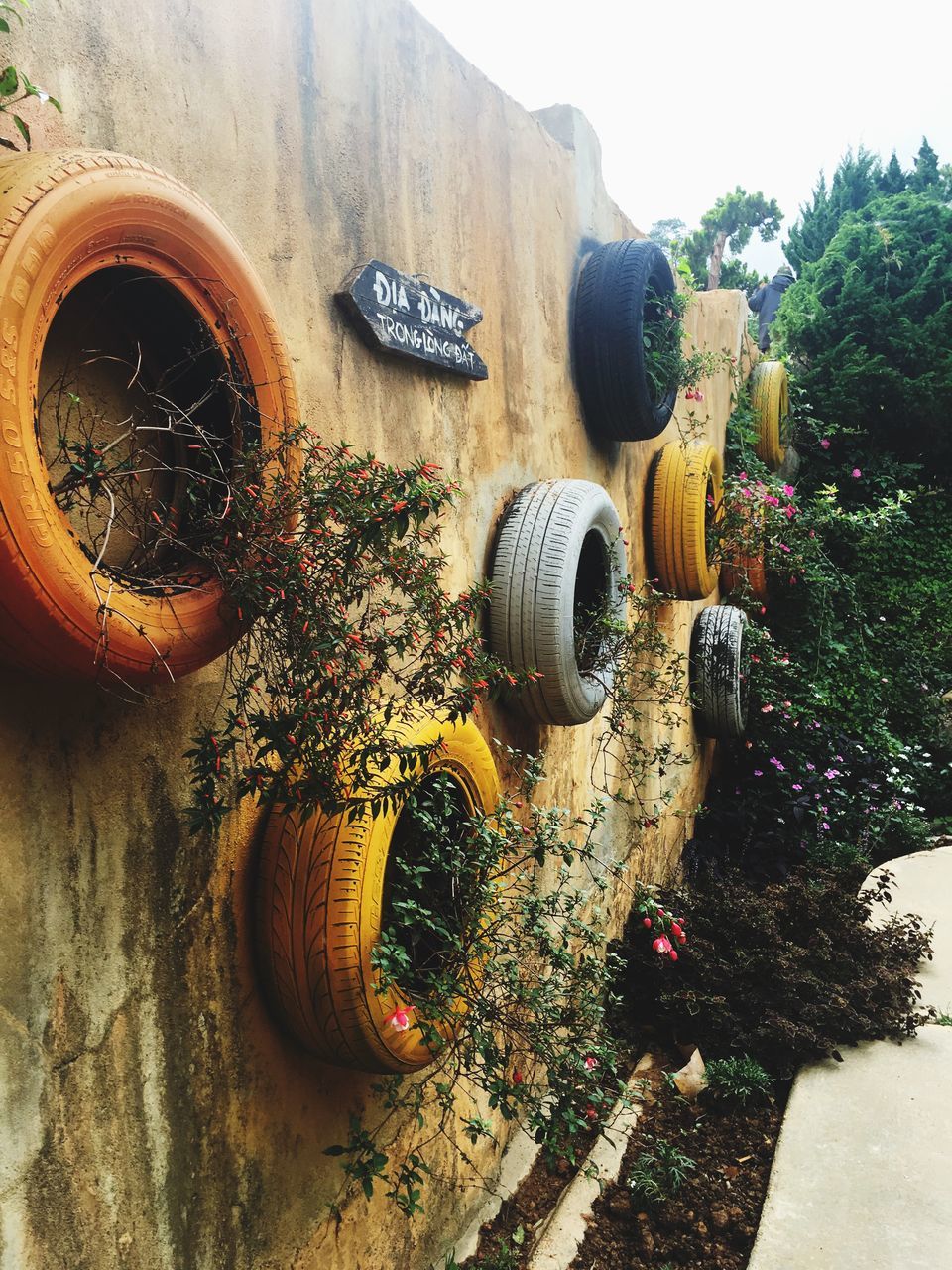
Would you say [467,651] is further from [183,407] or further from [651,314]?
[651,314]

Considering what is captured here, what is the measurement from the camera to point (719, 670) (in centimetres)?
570

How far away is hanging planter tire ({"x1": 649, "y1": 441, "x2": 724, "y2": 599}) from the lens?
15.3ft

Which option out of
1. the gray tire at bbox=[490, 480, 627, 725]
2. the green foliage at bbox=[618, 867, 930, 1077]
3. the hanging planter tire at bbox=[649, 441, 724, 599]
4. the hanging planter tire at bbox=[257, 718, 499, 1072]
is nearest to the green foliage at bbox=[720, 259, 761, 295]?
the hanging planter tire at bbox=[649, 441, 724, 599]

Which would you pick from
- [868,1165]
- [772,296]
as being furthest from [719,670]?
[772,296]

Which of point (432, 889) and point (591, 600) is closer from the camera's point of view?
point (432, 889)

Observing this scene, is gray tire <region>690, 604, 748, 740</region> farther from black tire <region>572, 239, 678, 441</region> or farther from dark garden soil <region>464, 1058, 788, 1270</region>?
dark garden soil <region>464, 1058, 788, 1270</region>

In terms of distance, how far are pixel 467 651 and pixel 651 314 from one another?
300 cm

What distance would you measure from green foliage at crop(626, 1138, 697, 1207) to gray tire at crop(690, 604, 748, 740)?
2981mm

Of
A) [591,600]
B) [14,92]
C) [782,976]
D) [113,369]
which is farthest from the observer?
[782,976]

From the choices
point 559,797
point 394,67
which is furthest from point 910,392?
point 394,67

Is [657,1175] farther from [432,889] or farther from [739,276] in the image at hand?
[739,276]

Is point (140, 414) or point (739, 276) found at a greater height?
point (739, 276)

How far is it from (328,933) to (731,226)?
802 inches

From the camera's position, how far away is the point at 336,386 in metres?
2.11
